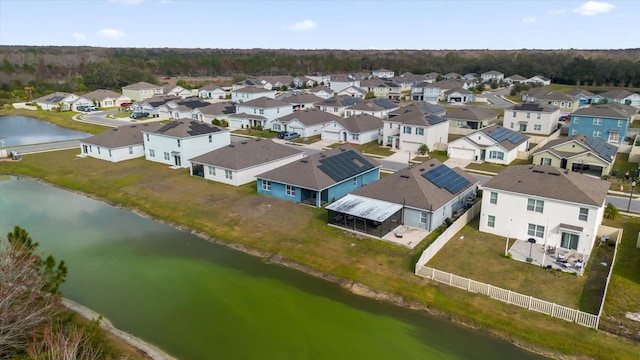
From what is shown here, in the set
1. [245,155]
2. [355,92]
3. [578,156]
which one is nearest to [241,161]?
[245,155]

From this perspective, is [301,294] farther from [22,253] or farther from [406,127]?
[406,127]

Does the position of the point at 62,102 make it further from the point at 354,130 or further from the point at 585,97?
the point at 585,97

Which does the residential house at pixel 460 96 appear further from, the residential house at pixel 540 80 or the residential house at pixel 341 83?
the residential house at pixel 540 80

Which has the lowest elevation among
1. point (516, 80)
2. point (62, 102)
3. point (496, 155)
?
point (496, 155)

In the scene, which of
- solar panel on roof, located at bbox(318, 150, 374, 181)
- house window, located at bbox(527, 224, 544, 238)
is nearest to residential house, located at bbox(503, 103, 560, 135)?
solar panel on roof, located at bbox(318, 150, 374, 181)

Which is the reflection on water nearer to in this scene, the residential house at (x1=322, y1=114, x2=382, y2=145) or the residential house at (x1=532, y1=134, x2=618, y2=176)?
the residential house at (x1=322, y1=114, x2=382, y2=145)
